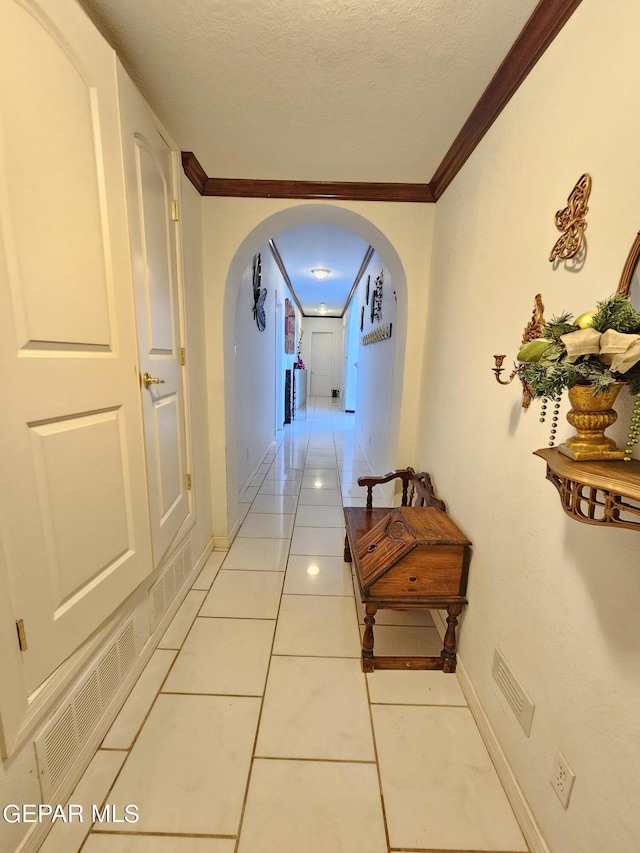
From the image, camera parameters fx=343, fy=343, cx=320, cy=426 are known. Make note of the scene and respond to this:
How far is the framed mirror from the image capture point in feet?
2.13

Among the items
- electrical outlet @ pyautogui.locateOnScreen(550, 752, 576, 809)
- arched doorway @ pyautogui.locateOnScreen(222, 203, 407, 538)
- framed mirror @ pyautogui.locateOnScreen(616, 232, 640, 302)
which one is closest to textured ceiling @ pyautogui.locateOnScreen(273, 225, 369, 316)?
arched doorway @ pyautogui.locateOnScreen(222, 203, 407, 538)

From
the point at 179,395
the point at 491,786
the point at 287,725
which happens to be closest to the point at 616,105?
the point at 179,395

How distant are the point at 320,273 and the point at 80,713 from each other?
5.21 meters

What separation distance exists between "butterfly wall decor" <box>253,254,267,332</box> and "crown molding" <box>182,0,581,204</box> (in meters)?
1.25

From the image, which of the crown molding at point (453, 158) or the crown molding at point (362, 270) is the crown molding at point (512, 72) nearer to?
the crown molding at point (453, 158)

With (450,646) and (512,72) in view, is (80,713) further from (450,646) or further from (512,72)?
(512,72)

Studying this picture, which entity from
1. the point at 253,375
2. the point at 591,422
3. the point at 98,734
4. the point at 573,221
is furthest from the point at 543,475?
the point at 253,375

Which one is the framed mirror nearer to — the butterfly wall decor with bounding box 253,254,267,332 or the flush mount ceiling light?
the butterfly wall decor with bounding box 253,254,267,332

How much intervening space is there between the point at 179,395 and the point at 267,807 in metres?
1.52

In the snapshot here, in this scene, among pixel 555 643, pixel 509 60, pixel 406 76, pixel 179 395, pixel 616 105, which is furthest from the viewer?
pixel 179 395

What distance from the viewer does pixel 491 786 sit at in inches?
41.2

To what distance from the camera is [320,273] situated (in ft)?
16.8

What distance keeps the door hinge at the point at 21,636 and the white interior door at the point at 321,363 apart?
401 inches

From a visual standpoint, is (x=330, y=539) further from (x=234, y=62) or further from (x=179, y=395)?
(x=234, y=62)
